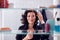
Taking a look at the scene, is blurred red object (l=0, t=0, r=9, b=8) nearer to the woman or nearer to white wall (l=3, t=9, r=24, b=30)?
white wall (l=3, t=9, r=24, b=30)

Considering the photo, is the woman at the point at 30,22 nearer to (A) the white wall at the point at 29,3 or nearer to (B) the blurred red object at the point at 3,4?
(A) the white wall at the point at 29,3

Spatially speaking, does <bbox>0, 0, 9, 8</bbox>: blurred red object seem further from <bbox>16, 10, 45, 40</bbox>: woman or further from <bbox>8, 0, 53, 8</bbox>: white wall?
<bbox>16, 10, 45, 40</bbox>: woman

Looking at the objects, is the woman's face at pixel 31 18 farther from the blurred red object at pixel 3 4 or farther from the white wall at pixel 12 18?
the blurred red object at pixel 3 4

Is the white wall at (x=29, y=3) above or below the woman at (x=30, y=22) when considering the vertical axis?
above

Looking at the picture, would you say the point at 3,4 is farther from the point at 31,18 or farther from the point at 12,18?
the point at 31,18

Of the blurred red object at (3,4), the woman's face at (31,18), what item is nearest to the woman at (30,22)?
the woman's face at (31,18)

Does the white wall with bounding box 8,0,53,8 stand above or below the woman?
above

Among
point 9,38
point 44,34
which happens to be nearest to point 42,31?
point 44,34

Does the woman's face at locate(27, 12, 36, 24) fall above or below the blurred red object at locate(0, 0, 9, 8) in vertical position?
below

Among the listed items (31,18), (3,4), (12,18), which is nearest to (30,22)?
(31,18)

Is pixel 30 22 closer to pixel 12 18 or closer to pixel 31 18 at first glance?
pixel 31 18

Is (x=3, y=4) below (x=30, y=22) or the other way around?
the other way around

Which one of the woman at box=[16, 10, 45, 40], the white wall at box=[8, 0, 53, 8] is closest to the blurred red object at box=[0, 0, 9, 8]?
the white wall at box=[8, 0, 53, 8]

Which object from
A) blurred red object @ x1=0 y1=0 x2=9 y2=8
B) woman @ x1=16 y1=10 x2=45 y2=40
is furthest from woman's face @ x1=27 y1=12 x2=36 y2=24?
blurred red object @ x1=0 y1=0 x2=9 y2=8
